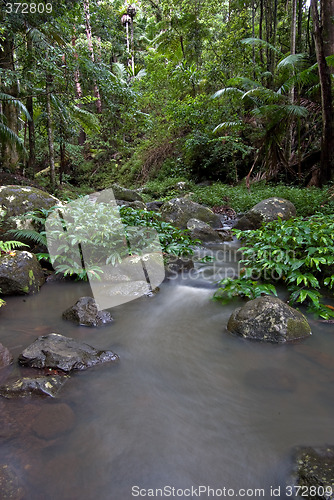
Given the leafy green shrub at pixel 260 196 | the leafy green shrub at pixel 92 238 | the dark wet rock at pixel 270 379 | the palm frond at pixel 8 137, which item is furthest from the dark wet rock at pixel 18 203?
the leafy green shrub at pixel 260 196

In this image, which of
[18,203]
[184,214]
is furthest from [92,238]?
[184,214]

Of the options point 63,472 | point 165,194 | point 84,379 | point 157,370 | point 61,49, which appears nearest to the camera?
point 63,472

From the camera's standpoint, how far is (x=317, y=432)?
2.08 m

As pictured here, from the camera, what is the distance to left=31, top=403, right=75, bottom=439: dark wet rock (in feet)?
6.55

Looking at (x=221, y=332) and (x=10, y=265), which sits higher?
(x=10, y=265)

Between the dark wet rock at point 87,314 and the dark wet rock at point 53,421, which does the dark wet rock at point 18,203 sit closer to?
the dark wet rock at point 87,314

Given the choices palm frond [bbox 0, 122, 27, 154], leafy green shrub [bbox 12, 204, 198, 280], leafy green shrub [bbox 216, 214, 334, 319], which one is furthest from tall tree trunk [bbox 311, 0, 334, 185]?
palm frond [bbox 0, 122, 27, 154]

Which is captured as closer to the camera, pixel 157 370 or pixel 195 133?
pixel 157 370

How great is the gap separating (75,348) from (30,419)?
2.80 feet

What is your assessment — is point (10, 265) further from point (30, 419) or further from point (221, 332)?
point (221, 332)

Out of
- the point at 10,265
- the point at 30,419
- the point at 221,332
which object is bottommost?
the point at 221,332

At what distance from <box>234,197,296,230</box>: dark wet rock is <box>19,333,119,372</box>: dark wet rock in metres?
5.92

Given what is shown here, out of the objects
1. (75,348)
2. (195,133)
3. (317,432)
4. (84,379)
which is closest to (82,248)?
(75,348)

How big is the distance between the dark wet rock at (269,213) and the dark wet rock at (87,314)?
207 inches
